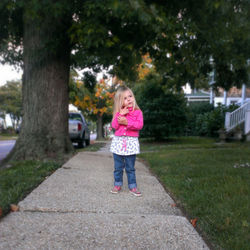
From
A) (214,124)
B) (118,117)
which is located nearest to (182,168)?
(118,117)

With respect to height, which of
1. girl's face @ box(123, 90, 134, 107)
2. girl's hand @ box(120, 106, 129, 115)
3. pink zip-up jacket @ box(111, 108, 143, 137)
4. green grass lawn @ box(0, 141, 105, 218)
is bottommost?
green grass lawn @ box(0, 141, 105, 218)

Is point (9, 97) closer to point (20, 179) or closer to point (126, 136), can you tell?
point (20, 179)

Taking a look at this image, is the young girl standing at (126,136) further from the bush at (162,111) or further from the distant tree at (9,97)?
the distant tree at (9,97)

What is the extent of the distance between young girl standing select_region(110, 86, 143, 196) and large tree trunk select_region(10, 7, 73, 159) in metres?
2.71

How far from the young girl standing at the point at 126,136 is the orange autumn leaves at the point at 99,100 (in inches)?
616

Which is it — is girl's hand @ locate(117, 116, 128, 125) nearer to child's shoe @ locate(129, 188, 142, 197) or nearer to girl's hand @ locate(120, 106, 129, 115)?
girl's hand @ locate(120, 106, 129, 115)

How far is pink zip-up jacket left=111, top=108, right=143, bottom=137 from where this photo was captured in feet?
12.0

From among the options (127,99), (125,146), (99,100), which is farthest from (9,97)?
(125,146)

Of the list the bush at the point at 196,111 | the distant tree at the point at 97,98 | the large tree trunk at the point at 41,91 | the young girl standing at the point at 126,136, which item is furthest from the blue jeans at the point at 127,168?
the bush at the point at 196,111

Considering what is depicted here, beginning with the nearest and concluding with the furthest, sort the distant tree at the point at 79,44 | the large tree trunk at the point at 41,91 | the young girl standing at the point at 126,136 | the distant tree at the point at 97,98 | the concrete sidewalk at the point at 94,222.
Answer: the concrete sidewalk at the point at 94,222
the young girl standing at the point at 126,136
the distant tree at the point at 79,44
the large tree trunk at the point at 41,91
the distant tree at the point at 97,98

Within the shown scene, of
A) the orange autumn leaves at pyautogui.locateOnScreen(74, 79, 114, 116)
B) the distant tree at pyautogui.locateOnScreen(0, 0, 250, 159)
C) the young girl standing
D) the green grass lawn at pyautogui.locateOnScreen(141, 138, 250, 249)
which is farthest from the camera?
the orange autumn leaves at pyautogui.locateOnScreen(74, 79, 114, 116)

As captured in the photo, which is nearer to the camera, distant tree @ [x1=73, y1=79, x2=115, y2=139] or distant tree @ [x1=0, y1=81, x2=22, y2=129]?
distant tree @ [x1=73, y1=79, x2=115, y2=139]

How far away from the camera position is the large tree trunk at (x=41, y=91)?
583cm

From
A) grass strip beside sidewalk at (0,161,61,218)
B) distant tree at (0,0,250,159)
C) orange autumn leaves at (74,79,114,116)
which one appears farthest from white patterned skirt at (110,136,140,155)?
orange autumn leaves at (74,79,114,116)
